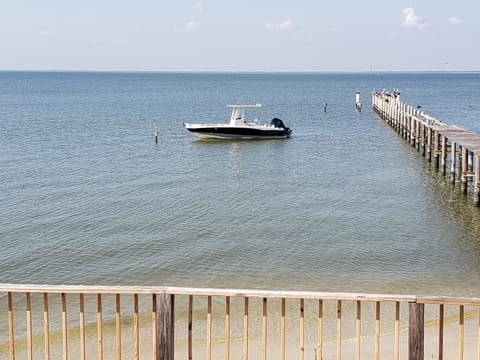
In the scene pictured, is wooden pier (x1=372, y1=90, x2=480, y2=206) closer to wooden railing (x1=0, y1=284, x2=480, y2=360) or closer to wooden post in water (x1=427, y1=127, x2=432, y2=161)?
wooden post in water (x1=427, y1=127, x2=432, y2=161)

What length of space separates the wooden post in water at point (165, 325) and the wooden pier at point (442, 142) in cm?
→ 2009

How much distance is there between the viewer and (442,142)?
1308 inches

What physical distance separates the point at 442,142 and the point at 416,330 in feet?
91.2

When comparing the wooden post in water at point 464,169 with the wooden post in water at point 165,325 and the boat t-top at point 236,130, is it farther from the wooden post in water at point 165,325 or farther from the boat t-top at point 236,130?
the wooden post in water at point 165,325

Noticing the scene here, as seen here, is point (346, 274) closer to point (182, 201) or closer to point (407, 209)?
point (407, 209)

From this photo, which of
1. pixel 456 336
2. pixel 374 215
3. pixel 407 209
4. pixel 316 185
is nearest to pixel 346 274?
pixel 456 336

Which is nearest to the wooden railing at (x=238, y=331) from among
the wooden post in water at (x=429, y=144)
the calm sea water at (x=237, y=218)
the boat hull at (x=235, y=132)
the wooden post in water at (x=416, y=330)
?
the calm sea water at (x=237, y=218)

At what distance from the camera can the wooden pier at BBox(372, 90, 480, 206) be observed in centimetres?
2805

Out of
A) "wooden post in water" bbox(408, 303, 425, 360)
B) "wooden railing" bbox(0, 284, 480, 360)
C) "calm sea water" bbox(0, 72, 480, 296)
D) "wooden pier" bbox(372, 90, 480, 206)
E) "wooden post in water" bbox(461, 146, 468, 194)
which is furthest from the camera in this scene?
"wooden pier" bbox(372, 90, 480, 206)

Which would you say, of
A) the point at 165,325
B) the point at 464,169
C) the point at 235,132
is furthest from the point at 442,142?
the point at 165,325

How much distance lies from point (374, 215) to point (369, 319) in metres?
10.9

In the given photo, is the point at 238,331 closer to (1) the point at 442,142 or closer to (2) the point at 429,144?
(1) the point at 442,142

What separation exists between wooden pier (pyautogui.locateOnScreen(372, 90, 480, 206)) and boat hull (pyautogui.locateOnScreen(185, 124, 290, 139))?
30.3 feet

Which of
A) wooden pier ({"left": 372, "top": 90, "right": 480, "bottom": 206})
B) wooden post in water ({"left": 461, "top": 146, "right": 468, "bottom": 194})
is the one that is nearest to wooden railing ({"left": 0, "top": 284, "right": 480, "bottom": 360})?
wooden pier ({"left": 372, "top": 90, "right": 480, "bottom": 206})
